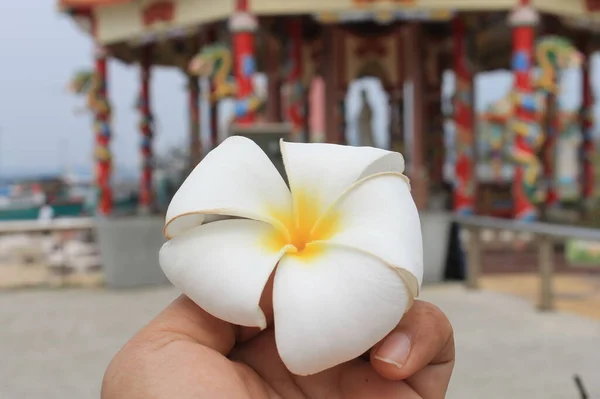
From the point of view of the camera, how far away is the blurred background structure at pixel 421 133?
17.7ft

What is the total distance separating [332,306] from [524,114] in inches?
293

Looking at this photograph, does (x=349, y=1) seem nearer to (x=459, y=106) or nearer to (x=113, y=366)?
(x=459, y=106)

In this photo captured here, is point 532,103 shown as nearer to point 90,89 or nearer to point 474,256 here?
point 474,256

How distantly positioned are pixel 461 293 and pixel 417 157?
2.65m

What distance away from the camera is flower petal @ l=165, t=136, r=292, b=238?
79 cm

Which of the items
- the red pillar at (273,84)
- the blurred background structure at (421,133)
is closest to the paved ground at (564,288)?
the blurred background structure at (421,133)

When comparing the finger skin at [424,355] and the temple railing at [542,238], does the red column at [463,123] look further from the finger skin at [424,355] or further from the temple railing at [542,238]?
the finger skin at [424,355]

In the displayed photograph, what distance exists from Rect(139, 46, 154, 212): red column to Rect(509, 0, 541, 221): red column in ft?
22.6

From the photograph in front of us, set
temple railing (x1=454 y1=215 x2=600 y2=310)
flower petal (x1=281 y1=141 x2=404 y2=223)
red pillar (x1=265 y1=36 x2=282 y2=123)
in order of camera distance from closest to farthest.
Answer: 1. flower petal (x1=281 y1=141 x2=404 y2=223)
2. temple railing (x1=454 y1=215 x2=600 y2=310)
3. red pillar (x1=265 y1=36 x2=282 y2=123)

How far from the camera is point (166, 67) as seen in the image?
42.0 feet

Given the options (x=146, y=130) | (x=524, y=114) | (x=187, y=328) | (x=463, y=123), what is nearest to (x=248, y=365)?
(x=187, y=328)

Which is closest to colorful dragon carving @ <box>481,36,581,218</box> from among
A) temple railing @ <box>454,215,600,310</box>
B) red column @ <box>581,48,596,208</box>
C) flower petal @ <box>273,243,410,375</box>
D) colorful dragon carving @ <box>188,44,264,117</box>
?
temple railing @ <box>454,215,600,310</box>

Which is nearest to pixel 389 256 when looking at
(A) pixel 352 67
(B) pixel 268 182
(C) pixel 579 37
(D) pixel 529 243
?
(B) pixel 268 182

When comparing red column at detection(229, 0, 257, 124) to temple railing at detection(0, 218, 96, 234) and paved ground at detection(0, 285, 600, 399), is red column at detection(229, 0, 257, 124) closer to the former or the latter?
paved ground at detection(0, 285, 600, 399)
